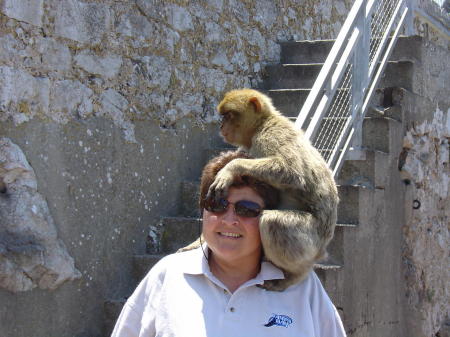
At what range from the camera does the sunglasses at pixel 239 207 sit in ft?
8.91

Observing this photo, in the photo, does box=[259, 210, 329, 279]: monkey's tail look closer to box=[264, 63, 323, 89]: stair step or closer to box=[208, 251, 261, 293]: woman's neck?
box=[208, 251, 261, 293]: woman's neck

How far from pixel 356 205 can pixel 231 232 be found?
326 cm

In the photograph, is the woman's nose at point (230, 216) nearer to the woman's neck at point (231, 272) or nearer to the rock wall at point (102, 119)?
the woman's neck at point (231, 272)

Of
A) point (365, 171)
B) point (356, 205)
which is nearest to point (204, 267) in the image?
point (356, 205)

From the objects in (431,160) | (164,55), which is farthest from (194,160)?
(431,160)

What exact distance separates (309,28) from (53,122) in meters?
4.66

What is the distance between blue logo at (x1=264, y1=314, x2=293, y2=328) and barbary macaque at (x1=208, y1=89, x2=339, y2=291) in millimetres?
136

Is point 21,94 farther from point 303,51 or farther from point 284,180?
point 303,51

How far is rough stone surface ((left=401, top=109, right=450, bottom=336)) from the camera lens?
286 inches

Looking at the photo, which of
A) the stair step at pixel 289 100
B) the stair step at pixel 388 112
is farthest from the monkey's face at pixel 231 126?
the stair step at pixel 388 112

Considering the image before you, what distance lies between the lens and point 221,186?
2.70 meters

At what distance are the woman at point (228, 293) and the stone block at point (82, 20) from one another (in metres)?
2.53

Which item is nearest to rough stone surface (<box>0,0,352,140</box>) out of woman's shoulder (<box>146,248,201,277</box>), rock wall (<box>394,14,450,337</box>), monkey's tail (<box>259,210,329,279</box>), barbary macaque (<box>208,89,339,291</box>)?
barbary macaque (<box>208,89,339,291</box>)

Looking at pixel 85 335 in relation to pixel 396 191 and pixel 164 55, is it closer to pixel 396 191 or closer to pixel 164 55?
pixel 164 55
